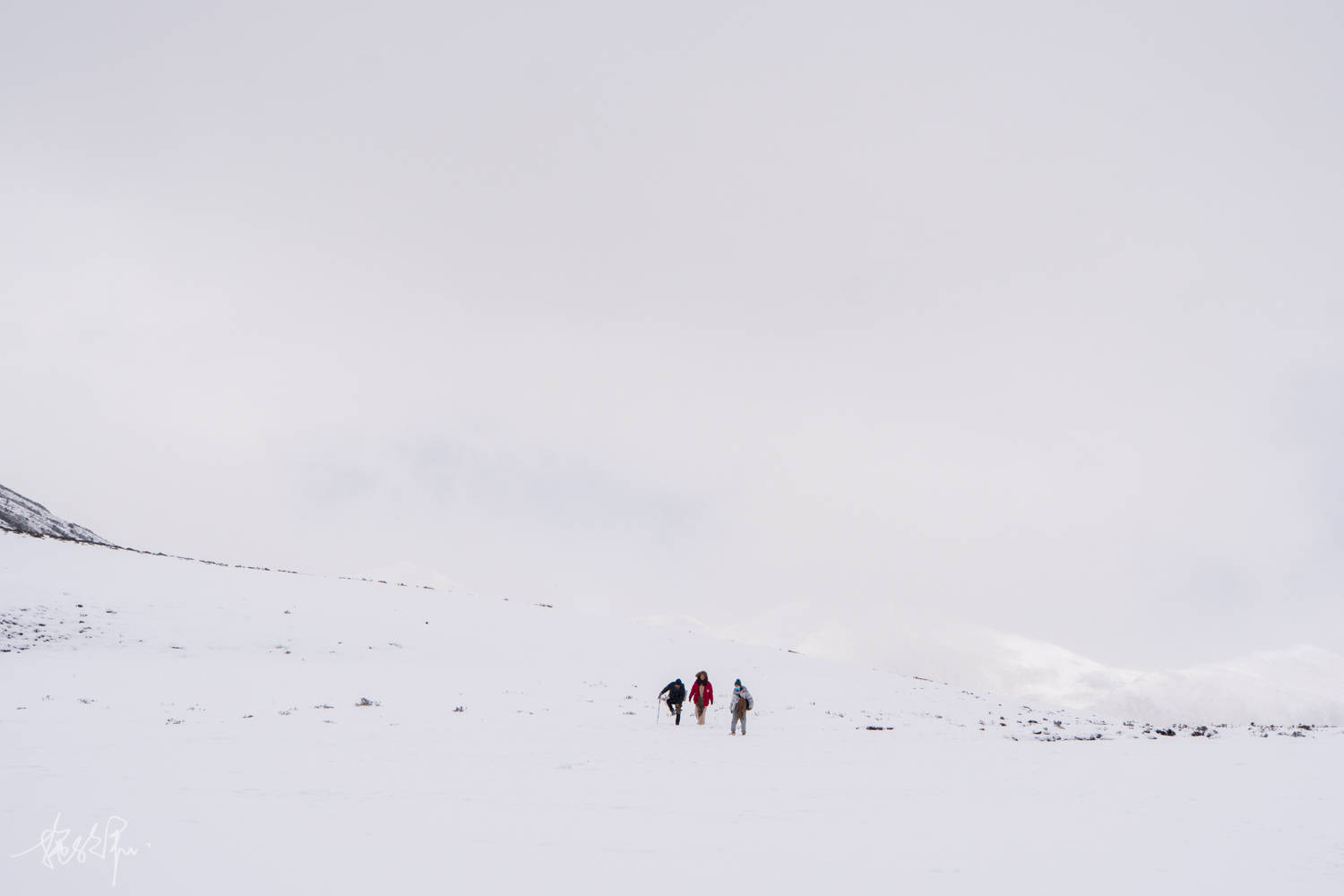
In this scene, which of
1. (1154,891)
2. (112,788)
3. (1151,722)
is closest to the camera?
(1154,891)

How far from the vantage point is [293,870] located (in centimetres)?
889

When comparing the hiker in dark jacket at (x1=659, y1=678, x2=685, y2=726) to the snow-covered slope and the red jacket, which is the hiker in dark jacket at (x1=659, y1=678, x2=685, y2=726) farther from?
the snow-covered slope

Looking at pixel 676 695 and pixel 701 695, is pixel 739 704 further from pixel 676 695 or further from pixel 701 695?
pixel 676 695

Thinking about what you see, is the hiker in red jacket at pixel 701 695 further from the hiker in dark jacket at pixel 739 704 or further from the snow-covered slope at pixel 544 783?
the hiker in dark jacket at pixel 739 704

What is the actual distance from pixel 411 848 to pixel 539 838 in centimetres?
178

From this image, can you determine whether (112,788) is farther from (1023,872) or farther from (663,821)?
(1023,872)

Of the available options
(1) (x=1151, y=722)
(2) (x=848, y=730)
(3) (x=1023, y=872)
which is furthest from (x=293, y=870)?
(1) (x=1151, y=722)

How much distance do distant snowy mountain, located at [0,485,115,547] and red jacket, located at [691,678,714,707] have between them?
51.6 meters

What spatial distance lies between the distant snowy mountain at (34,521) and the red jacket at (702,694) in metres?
51.6

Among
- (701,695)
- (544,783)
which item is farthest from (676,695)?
(544,783)

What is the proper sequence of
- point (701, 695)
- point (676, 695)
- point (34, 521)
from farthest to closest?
point (34, 521) < point (676, 695) < point (701, 695)

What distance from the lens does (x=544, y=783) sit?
46.9 feet
